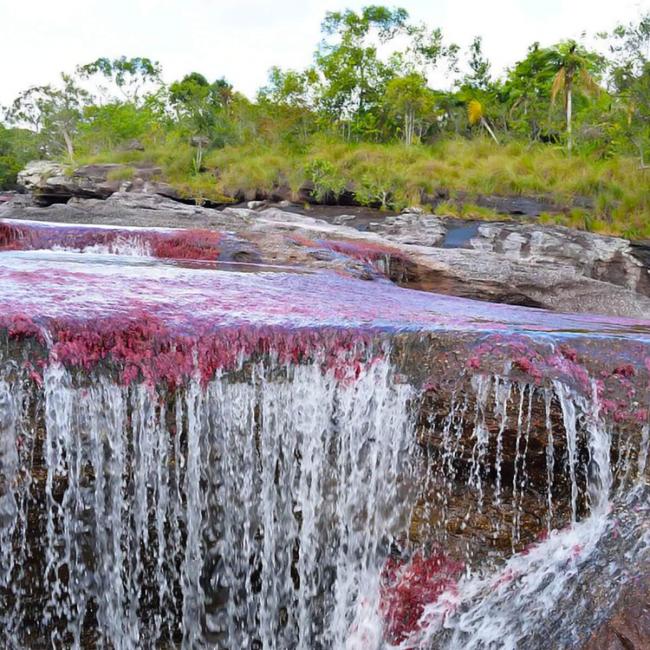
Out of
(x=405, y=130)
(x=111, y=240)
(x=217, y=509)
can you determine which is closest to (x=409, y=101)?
(x=405, y=130)

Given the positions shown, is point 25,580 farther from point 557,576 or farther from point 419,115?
point 419,115

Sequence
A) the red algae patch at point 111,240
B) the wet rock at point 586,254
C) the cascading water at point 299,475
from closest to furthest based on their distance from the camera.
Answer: the cascading water at point 299,475 → the red algae patch at point 111,240 → the wet rock at point 586,254

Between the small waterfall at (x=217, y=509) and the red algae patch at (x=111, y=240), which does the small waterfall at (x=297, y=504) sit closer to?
the small waterfall at (x=217, y=509)

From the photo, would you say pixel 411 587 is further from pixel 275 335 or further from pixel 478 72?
pixel 478 72

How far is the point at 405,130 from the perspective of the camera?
Result: 1031 inches

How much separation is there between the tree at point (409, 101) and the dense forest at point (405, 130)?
0.17ft

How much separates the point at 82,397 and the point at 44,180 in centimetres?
2053

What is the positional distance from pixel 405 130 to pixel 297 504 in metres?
24.1

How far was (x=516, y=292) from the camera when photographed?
30.2 ft

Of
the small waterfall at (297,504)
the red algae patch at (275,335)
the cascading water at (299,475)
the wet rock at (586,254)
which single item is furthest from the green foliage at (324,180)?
the small waterfall at (297,504)

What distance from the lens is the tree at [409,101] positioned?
24656 mm

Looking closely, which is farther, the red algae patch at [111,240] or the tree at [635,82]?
the tree at [635,82]

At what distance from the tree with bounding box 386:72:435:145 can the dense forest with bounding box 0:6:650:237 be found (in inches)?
2.1

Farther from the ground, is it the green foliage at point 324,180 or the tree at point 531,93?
the tree at point 531,93
